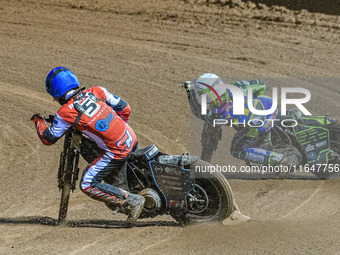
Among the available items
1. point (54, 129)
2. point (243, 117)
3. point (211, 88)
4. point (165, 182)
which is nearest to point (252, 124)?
point (243, 117)

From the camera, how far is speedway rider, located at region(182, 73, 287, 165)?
979cm

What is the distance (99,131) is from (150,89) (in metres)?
6.74

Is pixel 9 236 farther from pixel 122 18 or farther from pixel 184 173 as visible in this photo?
pixel 122 18

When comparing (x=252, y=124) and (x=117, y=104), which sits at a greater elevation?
(x=117, y=104)

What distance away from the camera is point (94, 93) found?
7820 millimetres

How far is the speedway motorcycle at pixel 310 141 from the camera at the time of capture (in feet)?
32.6

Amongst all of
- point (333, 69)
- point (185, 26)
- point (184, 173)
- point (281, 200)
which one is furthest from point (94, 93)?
point (185, 26)

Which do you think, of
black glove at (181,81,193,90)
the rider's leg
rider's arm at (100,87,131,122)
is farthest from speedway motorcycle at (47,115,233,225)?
black glove at (181,81,193,90)

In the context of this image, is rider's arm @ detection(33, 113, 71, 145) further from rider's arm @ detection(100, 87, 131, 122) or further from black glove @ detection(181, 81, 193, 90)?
black glove @ detection(181, 81, 193, 90)

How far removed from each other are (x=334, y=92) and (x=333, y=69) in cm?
139

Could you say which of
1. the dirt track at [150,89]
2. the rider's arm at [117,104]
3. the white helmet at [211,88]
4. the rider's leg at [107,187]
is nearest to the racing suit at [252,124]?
the white helmet at [211,88]

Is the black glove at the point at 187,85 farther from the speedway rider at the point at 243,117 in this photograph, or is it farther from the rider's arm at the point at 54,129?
the rider's arm at the point at 54,129

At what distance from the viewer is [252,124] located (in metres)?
10.1

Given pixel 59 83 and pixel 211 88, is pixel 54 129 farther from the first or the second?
pixel 211 88
